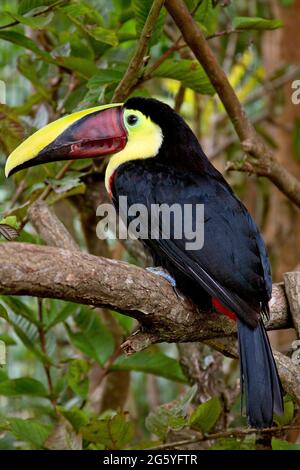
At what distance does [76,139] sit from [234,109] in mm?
538

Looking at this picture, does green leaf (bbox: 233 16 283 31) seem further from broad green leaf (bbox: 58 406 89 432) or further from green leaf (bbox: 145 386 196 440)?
broad green leaf (bbox: 58 406 89 432)

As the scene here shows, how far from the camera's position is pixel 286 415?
7.06 feet

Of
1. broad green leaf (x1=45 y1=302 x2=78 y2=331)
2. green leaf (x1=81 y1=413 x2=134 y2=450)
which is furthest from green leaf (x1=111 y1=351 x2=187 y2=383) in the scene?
green leaf (x1=81 y1=413 x2=134 y2=450)

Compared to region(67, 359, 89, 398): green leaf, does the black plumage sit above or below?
above

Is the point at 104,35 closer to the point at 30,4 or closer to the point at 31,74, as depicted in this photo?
the point at 30,4

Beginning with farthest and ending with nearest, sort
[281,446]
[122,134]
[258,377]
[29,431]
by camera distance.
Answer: [122,134] → [29,431] → [281,446] → [258,377]

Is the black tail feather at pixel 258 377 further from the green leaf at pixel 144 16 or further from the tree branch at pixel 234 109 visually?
the green leaf at pixel 144 16

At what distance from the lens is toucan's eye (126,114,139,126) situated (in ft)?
→ 7.95

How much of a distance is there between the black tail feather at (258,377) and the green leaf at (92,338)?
66 centimetres

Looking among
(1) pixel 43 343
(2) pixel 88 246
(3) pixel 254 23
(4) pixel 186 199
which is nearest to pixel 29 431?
(1) pixel 43 343

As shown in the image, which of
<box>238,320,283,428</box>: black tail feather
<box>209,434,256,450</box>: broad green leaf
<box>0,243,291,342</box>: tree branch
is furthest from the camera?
<box>209,434,256,450</box>: broad green leaf

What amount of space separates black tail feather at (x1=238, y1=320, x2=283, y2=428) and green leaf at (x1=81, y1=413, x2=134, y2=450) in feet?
1.16

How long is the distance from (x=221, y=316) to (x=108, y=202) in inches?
32.6

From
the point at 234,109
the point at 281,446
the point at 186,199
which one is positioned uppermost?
the point at 234,109
